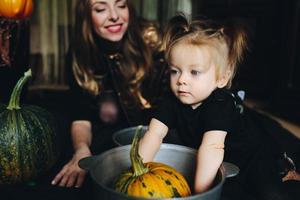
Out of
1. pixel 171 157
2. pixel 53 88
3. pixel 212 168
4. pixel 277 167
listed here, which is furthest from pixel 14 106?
pixel 53 88

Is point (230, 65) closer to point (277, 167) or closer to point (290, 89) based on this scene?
point (277, 167)

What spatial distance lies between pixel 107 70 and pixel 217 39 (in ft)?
2.92

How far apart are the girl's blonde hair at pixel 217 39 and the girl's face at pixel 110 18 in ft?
1.65

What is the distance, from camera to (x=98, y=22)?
5.35ft

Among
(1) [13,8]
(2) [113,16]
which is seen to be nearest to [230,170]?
(2) [113,16]

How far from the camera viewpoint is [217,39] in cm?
106

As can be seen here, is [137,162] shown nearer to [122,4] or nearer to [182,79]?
[182,79]

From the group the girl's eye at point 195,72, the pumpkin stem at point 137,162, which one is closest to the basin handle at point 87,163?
the pumpkin stem at point 137,162

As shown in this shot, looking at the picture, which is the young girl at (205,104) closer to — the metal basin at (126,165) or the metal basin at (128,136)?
the metal basin at (126,165)

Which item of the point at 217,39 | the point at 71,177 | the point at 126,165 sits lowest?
the point at 71,177

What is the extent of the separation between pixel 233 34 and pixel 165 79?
0.79 metres

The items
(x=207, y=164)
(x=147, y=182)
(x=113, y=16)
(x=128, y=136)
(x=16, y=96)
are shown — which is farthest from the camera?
(x=113, y=16)

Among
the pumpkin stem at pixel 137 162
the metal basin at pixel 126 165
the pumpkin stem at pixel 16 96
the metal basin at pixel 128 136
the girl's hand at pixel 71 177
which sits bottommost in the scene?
the girl's hand at pixel 71 177

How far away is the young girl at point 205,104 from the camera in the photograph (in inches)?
39.8
